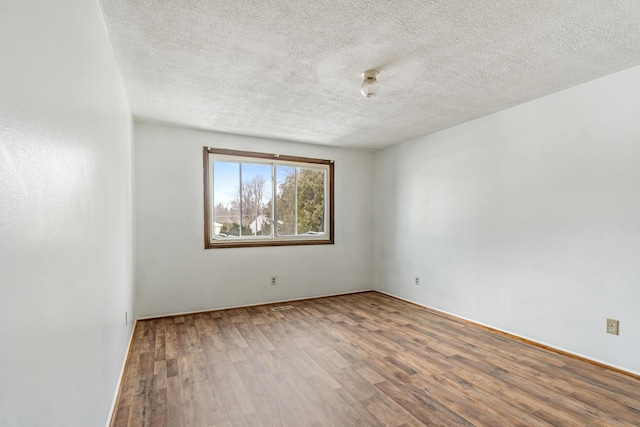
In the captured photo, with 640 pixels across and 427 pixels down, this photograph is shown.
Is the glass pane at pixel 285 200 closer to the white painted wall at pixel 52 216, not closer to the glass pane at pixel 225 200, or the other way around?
the glass pane at pixel 225 200

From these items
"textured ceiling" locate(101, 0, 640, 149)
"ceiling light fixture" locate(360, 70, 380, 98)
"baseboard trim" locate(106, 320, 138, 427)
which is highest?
"textured ceiling" locate(101, 0, 640, 149)

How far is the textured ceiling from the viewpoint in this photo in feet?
5.74

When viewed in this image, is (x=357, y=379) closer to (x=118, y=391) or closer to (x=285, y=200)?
(x=118, y=391)

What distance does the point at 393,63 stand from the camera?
2324 mm

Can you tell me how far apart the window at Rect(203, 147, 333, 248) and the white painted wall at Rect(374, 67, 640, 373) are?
153cm

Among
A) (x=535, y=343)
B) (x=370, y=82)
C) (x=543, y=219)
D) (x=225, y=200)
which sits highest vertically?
(x=370, y=82)

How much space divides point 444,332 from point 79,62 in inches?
144

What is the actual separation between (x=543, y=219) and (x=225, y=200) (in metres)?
3.72

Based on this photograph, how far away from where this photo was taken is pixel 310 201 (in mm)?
4910

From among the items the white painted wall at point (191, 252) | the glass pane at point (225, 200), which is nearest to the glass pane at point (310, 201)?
the white painted wall at point (191, 252)

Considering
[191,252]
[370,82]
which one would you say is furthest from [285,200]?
[370,82]

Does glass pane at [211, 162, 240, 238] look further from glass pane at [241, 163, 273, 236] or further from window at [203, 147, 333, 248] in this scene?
glass pane at [241, 163, 273, 236]

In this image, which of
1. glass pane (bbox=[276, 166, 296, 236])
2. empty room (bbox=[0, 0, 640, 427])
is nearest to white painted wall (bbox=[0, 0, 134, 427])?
empty room (bbox=[0, 0, 640, 427])

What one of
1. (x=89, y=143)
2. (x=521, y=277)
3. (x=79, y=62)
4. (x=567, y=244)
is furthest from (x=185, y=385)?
(x=567, y=244)
